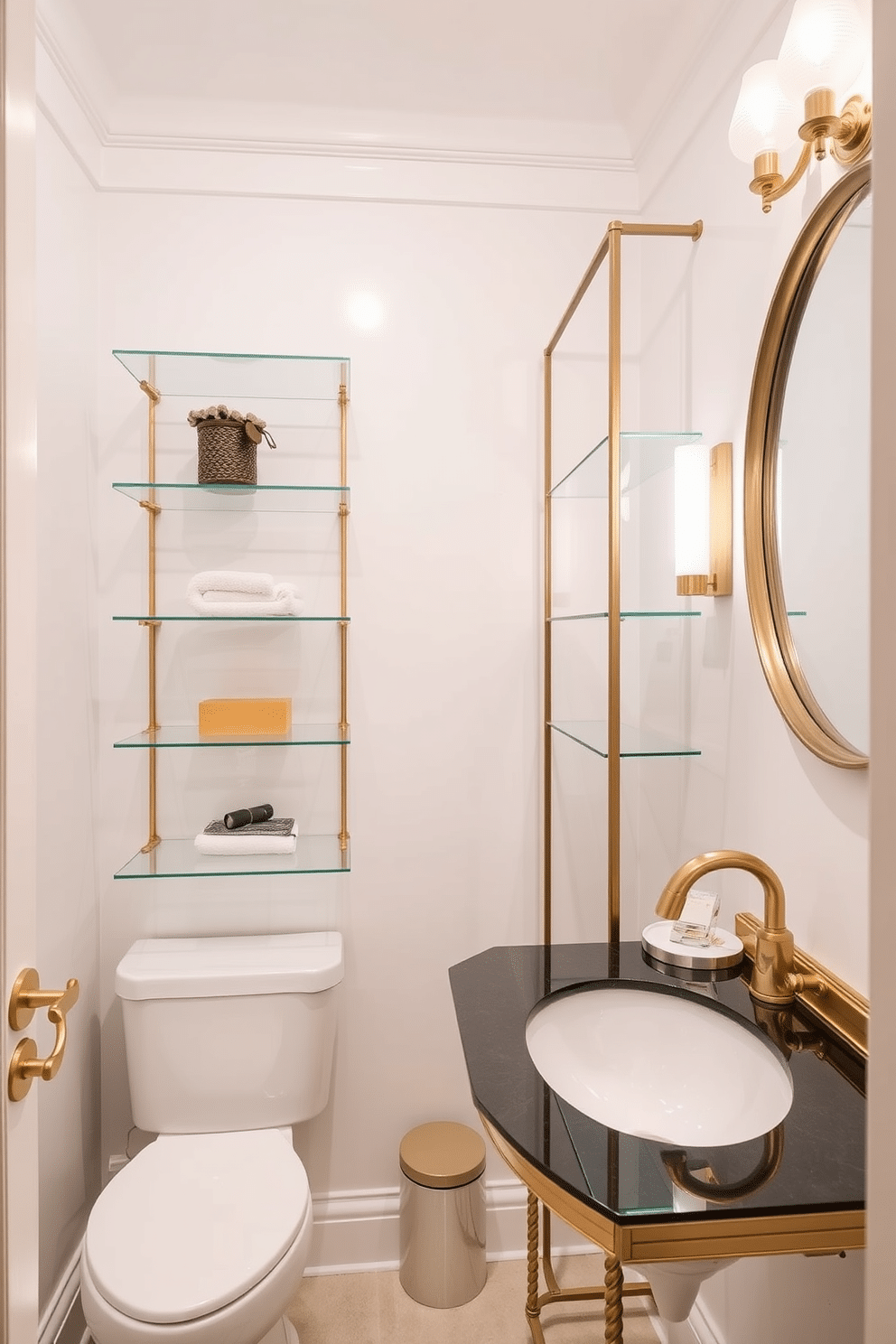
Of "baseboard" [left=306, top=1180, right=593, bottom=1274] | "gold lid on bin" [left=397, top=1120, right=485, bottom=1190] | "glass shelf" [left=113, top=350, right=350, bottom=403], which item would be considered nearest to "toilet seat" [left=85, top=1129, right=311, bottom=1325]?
"gold lid on bin" [left=397, top=1120, right=485, bottom=1190]

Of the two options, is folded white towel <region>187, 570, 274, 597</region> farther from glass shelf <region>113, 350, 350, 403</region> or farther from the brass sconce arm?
the brass sconce arm

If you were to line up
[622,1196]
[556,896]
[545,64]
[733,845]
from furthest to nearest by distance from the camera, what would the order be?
[556,896] < [545,64] < [733,845] < [622,1196]

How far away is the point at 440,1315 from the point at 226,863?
1.09 m

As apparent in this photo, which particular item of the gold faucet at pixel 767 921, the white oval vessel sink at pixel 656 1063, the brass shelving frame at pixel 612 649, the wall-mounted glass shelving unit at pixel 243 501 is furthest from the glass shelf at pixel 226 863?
the gold faucet at pixel 767 921

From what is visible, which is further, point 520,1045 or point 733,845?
point 733,845

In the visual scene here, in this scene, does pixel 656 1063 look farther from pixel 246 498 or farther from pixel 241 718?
pixel 246 498

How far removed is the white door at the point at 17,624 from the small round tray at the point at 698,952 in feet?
2.96

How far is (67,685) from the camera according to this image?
67.5 inches

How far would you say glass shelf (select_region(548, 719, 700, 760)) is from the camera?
156 centimetres

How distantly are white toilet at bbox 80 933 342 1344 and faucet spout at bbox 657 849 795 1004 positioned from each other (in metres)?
0.90

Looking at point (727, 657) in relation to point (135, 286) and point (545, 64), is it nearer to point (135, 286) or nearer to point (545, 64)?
point (545, 64)

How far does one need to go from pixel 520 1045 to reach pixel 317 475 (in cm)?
137

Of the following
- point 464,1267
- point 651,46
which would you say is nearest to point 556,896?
point 464,1267

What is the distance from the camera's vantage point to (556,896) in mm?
2064
